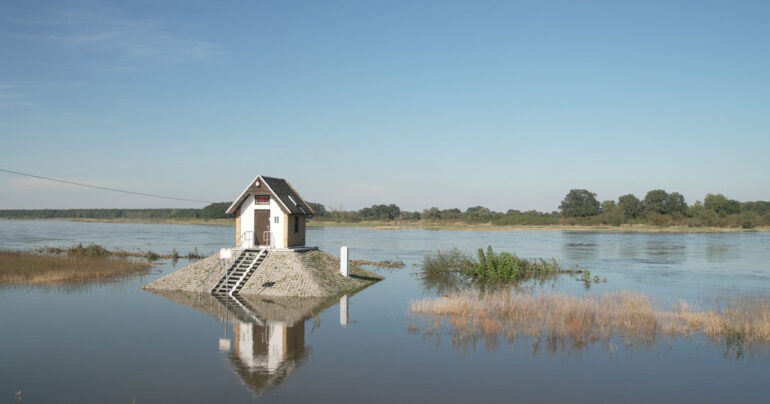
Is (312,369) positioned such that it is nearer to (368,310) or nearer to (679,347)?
(368,310)

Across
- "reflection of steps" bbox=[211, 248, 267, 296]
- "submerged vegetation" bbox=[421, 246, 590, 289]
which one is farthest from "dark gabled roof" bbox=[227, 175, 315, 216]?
"submerged vegetation" bbox=[421, 246, 590, 289]

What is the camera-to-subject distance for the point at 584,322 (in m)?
20.3

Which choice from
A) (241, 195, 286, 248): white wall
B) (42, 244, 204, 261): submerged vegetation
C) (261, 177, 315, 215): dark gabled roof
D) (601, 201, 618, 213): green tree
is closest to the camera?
(241, 195, 286, 248): white wall

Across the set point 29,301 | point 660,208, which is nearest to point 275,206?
point 29,301

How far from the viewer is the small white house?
31438mm

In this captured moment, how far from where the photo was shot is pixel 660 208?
470 feet

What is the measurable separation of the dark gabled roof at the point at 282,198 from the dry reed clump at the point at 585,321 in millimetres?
11428

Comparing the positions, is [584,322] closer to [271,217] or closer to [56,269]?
[271,217]

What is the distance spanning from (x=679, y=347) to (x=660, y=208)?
140 m

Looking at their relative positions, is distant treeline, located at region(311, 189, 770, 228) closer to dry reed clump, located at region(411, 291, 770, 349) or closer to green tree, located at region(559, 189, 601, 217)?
green tree, located at region(559, 189, 601, 217)

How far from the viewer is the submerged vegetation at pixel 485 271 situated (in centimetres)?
3666

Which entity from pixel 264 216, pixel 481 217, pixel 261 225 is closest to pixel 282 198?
pixel 264 216

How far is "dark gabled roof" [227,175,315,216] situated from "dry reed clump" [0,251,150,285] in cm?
1115

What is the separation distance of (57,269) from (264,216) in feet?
50.1
